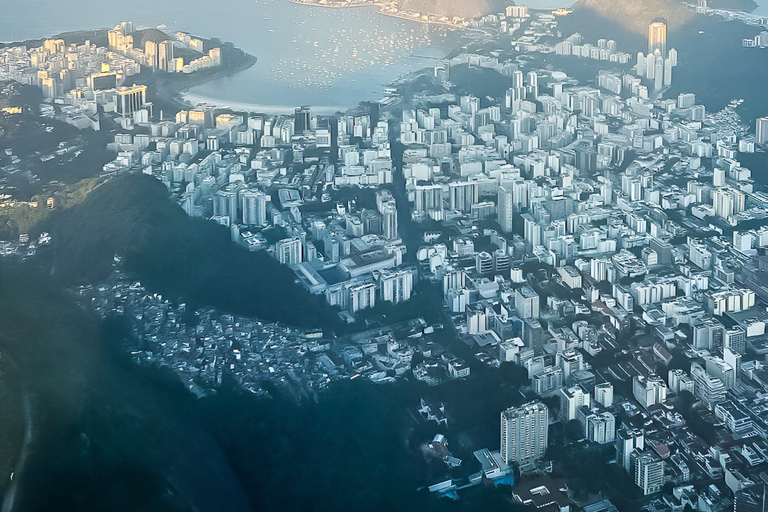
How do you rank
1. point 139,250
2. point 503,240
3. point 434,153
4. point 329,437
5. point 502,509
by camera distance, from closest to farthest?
point 502,509 < point 329,437 < point 139,250 < point 503,240 < point 434,153

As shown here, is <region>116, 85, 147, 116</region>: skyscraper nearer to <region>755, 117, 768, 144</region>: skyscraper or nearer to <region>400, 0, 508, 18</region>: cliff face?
<region>755, 117, 768, 144</region>: skyscraper

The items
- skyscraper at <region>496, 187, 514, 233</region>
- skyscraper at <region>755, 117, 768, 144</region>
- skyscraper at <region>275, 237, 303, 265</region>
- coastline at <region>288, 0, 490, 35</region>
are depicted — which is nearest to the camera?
skyscraper at <region>275, 237, 303, 265</region>

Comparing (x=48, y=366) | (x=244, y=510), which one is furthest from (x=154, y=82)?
(x=244, y=510)

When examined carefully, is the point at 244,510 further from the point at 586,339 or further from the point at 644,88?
the point at 644,88

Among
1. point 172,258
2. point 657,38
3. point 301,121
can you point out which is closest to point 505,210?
point 172,258

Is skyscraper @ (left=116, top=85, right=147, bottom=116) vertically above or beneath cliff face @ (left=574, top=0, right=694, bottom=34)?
beneath

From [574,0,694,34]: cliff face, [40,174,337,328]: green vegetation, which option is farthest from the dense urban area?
[574,0,694,34]: cliff face
